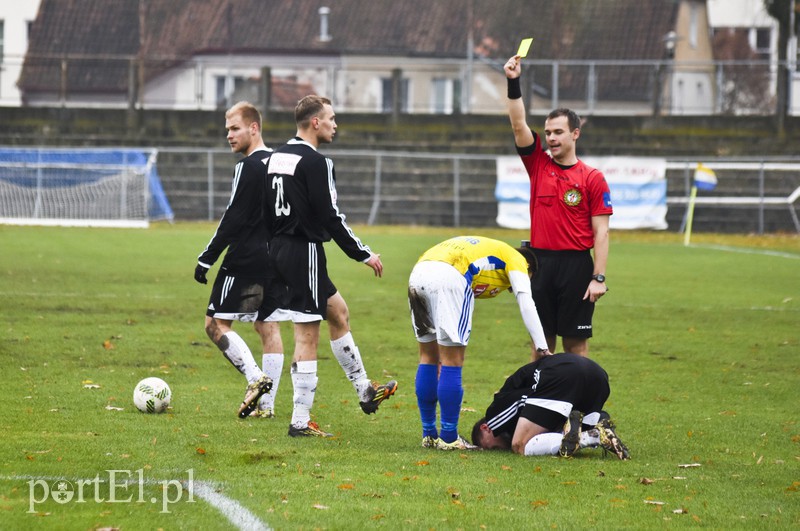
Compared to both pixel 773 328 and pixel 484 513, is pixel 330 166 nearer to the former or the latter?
pixel 484 513

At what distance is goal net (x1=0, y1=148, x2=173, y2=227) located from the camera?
32.2m

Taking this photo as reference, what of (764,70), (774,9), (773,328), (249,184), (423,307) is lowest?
(773,328)

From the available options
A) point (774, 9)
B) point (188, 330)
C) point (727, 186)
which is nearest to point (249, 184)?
point (188, 330)

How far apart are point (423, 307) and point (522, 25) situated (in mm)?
52870

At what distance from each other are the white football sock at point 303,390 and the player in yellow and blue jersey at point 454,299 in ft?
2.48

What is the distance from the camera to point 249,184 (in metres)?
8.48

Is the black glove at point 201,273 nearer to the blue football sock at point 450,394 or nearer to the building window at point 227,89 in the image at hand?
the blue football sock at point 450,394

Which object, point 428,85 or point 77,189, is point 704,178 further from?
point 77,189

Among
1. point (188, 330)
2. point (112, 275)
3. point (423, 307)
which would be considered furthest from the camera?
point (112, 275)

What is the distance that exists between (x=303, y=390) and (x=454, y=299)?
4.10ft

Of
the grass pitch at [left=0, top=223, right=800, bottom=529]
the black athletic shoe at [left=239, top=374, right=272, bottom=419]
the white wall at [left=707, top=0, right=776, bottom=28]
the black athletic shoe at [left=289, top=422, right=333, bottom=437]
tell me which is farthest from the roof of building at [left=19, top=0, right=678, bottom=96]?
the black athletic shoe at [left=289, top=422, right=333, bottom=437]

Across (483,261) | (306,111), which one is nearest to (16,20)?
(306,111)

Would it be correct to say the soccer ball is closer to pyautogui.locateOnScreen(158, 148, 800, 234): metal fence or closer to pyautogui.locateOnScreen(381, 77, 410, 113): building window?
pyautogui.locateOnScreen(158, 148, 800, 234): metal fence

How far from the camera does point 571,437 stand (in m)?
7.55
